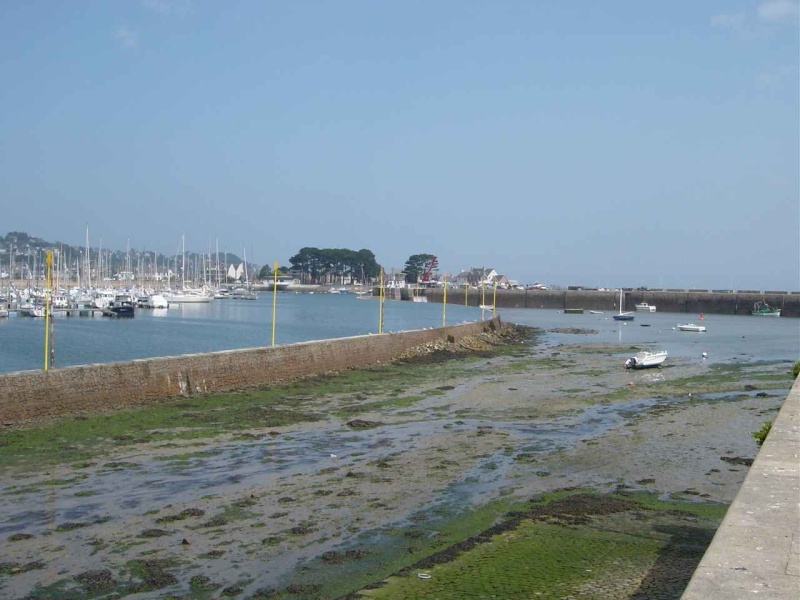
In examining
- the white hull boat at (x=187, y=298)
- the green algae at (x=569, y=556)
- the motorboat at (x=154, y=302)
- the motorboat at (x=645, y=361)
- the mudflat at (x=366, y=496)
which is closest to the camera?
the green algae at (x=569, y=556)

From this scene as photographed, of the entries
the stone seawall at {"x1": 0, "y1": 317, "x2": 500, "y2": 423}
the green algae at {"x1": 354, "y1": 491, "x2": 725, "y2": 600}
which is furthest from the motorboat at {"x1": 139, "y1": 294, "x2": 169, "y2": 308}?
the green algae at {"x1": 354, "y1": 491, "x2": 725, "y2": 600}

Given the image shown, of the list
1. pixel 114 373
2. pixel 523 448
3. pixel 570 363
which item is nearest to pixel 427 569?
pixel 523 448

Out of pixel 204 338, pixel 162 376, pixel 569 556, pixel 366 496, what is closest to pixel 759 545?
pixel 569 556

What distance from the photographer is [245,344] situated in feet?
150

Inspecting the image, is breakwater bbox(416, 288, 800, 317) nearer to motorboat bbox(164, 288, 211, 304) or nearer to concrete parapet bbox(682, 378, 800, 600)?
motorboat bbox(164, 288, 211, 304)

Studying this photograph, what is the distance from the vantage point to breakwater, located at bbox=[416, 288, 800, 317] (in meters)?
112

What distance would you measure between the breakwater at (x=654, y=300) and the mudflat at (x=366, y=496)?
292 feet

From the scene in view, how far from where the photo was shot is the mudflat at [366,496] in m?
8.65

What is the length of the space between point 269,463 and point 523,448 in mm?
5079

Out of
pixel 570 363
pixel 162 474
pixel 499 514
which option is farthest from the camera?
pixel 570 363

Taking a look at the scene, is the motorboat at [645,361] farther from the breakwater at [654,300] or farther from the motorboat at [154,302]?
the breakwater at [654,300]

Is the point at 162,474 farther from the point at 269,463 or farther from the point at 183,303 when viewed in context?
the point at 183,303

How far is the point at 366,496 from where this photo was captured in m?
12.2

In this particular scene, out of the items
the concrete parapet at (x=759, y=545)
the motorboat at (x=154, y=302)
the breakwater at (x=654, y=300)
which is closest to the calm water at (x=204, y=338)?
the motorboat at (x=154, y=302)
